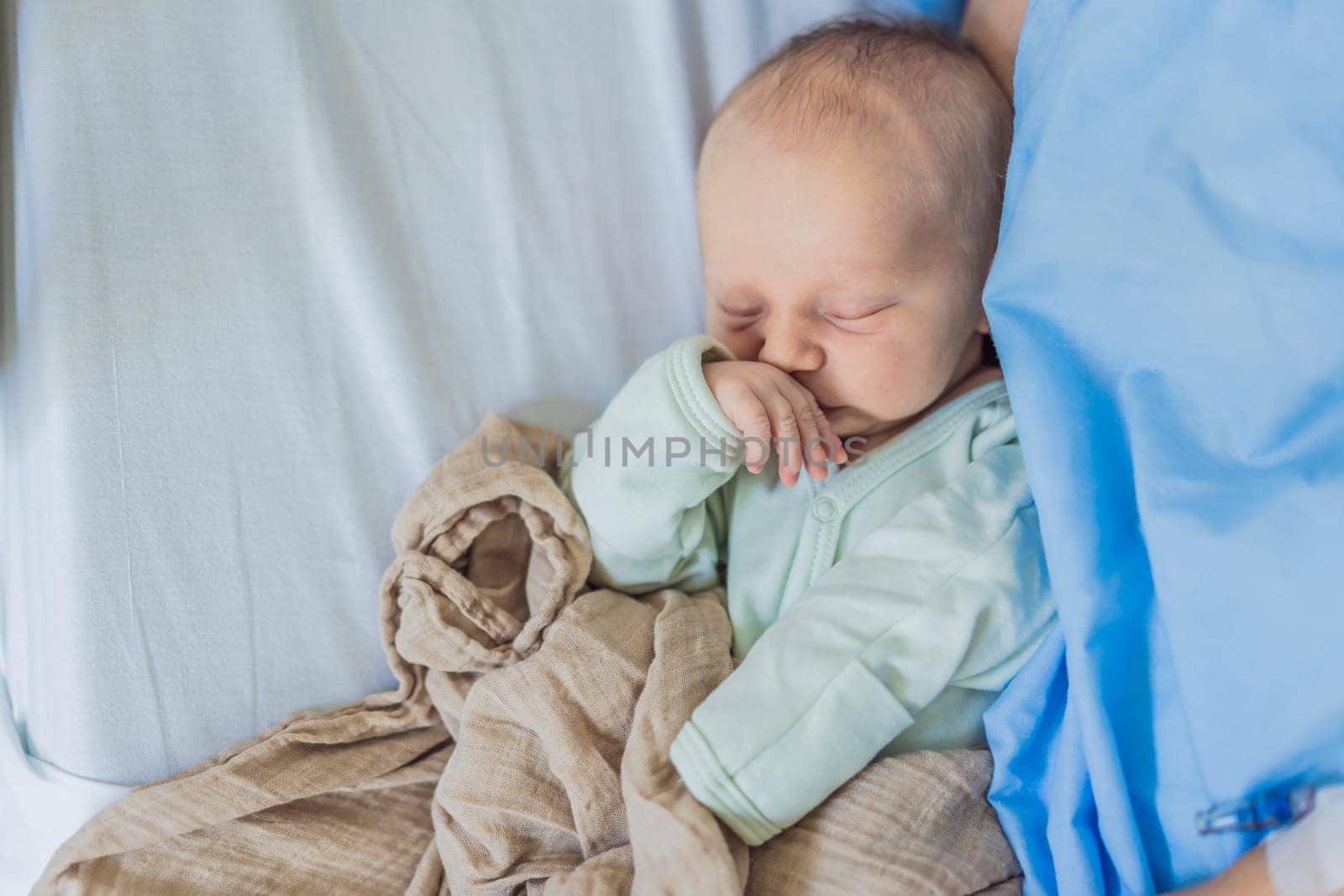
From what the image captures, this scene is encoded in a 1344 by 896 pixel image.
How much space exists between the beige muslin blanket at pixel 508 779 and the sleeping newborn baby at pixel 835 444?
0.03m

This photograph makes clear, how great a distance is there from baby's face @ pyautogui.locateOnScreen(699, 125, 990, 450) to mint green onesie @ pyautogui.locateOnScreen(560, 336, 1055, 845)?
0.19ft

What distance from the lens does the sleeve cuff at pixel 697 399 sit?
0.81m

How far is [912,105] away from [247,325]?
0.60m

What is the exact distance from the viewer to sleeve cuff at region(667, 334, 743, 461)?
0.81m

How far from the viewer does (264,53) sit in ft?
2.88

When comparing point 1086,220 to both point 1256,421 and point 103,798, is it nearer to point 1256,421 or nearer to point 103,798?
point 1256,421

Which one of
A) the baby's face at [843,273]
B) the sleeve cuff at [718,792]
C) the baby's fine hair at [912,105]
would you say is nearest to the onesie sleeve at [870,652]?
the sleeve cuff at [718,792]

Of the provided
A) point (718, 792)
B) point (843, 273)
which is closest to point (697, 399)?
point (843, 273)

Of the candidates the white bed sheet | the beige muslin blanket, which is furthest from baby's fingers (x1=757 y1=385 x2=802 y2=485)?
the white bed sheet

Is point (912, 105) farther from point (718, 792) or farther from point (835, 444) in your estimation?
point (718, 792)

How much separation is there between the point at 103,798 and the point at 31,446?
11.4 inches

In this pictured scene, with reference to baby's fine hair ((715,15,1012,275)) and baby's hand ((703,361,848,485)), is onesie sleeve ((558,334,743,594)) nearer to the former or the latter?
baby's hand ((703,361,848,485))

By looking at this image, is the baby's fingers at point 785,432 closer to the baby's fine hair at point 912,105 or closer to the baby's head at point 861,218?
the baby's head at point 861,218

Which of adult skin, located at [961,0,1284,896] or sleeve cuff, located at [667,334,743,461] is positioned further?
adult skin, located at [961,0,1284,896]
